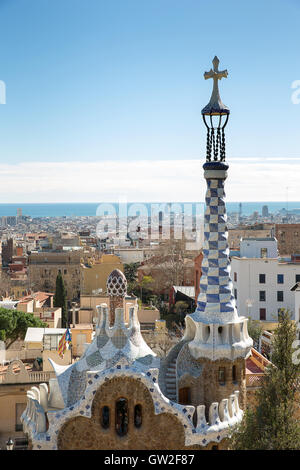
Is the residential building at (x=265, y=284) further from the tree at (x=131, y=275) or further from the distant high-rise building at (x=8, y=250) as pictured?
the distant high-rise building at (x=8, y=250)

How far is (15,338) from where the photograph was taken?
25.9m

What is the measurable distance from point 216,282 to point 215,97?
3.68m

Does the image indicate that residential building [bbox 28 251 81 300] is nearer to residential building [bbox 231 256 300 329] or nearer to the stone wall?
residential building [bbox 231 256 300 329]

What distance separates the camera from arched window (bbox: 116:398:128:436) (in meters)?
9.85

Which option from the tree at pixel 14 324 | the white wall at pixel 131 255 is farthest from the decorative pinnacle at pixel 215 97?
the white wall at pixel 131 255

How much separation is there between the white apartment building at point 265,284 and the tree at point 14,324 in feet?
40.5

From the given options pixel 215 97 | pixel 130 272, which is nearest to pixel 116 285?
pixel 215 97

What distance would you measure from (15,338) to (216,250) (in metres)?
17.2

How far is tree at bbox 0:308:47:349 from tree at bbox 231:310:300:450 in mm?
16805

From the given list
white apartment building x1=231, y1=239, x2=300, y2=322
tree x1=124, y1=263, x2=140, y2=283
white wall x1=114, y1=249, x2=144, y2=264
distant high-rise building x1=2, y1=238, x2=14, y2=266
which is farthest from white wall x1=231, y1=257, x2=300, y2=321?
distant high-rise building x1=2, y1=238, x2=14, y2=266

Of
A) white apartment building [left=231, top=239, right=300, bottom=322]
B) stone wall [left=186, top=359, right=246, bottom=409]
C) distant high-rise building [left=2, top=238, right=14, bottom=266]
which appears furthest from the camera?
distant high-rise building [left=2, top=238, right=14, bottom=266]

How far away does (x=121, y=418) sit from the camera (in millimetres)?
9922
